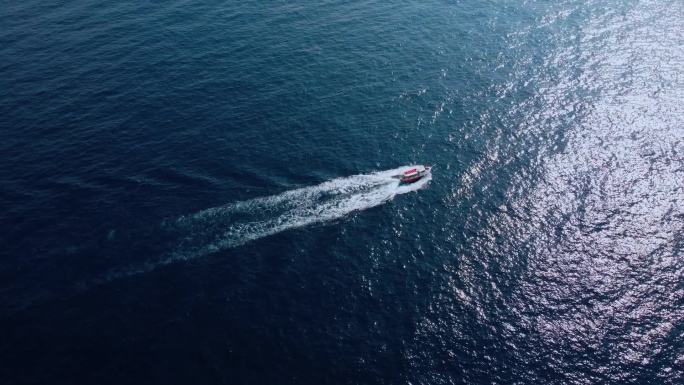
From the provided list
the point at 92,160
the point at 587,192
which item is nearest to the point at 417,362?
the point at 587,192

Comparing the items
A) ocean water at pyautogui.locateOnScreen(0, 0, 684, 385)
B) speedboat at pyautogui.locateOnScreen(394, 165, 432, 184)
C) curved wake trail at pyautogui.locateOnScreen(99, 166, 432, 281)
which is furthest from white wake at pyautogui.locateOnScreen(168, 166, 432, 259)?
speedboat at pyautogui.locateOnScreen(394, 165, 432, 184)

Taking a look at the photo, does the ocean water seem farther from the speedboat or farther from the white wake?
the speedboat

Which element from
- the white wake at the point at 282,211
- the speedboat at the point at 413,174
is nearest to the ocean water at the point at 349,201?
the white wake at the point at 282,211

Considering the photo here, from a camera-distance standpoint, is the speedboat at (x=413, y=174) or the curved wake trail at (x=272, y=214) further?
the speedboat at (x=413, y=174)

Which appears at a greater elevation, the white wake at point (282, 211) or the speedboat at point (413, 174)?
the speedboat at point (413, 174)

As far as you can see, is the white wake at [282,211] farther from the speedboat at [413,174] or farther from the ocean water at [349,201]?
the speedboat at [413,174]

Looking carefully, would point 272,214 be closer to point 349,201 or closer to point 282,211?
point 282,211
